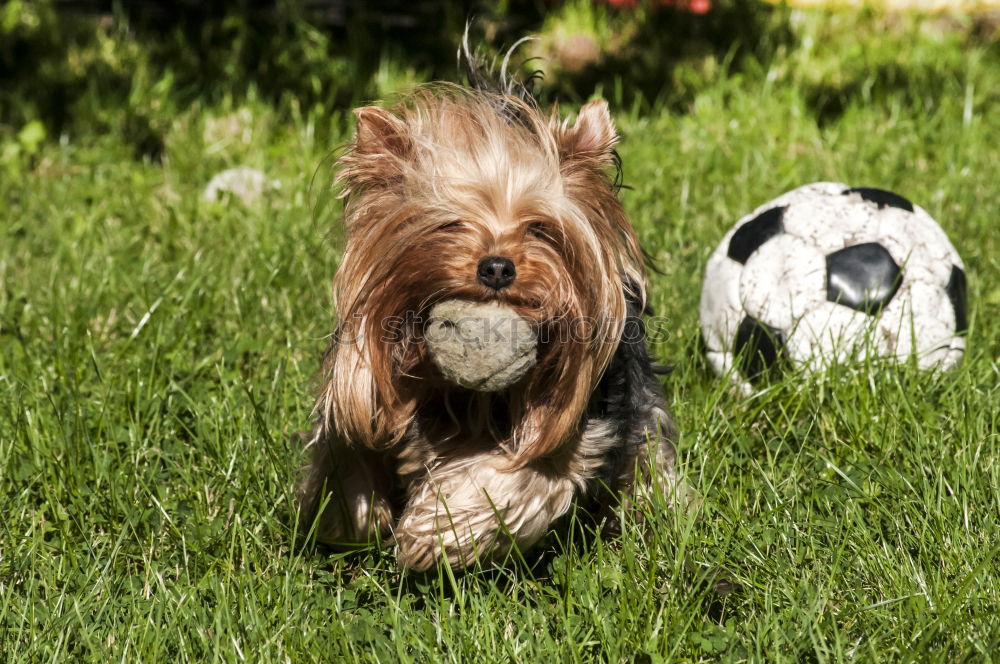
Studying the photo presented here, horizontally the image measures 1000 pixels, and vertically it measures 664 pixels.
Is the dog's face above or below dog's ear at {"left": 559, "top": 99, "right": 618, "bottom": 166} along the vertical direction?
below

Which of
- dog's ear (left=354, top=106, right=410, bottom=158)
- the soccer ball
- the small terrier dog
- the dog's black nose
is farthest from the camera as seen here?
the soccer ball

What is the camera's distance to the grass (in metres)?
2.80

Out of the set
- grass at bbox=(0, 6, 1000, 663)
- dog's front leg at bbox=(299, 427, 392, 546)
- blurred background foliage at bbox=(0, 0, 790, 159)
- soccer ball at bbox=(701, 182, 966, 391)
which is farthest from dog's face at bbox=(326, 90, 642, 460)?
blurred background foliage at bbox=(0, 0, 790, 159)

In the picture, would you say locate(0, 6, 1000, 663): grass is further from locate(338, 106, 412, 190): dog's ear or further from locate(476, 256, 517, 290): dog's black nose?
locate(338, 106, 412, 190): dog's ear

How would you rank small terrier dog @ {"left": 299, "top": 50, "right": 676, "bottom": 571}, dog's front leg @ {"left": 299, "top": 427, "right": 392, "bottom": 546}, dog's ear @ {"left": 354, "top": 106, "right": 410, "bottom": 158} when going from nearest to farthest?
small terrier dog @ {"left": 299, "top": 50, "right": 676, "bottom": 571}
dog's ear @ {"left": 354, "top": 106, "right": 410, "bottom": 158}
dog's front leg @ {"left": 299, "top": 427, "right": 392, "bottom": 546}

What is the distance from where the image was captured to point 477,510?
9.91 feet

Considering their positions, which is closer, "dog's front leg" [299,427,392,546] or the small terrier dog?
the small terrier dog

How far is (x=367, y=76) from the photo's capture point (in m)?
7.20

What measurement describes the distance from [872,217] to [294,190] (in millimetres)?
2851

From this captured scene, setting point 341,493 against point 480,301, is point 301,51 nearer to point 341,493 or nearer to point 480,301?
point 341,493

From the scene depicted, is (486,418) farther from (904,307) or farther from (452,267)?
(904,307)

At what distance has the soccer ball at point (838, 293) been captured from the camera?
12.7 ft

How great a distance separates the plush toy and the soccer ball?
1.28m

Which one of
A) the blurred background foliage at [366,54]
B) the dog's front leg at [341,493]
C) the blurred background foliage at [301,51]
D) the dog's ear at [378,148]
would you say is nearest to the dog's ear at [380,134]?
the dog's ear at [378,148]
